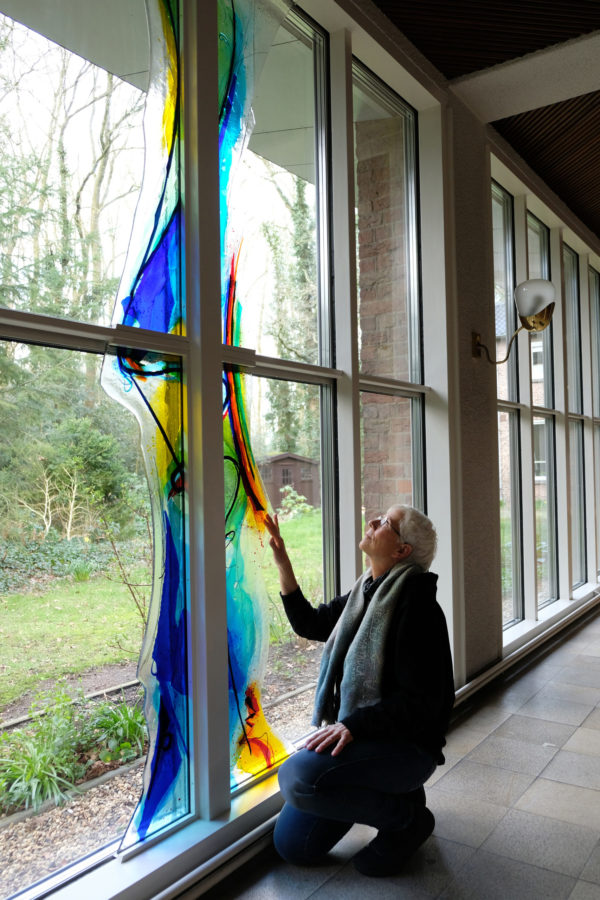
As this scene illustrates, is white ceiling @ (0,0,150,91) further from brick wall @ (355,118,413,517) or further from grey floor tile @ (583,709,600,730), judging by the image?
grey floor tile @ (583,709,600,730)

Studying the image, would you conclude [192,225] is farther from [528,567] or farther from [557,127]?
[528,567]

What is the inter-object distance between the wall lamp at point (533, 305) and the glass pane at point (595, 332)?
3.41m

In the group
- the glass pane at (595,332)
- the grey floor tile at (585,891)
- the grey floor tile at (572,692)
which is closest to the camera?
the grey floor tile at (585,891)

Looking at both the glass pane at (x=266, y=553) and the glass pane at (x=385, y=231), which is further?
the glass pane at (x=385, y=231)

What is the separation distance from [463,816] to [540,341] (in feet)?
14.1

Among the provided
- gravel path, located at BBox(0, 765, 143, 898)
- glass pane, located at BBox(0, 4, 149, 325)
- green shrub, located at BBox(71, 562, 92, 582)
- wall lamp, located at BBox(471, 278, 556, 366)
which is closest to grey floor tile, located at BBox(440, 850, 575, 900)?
gravel path, located at BBox(0, 765, 143, 898)

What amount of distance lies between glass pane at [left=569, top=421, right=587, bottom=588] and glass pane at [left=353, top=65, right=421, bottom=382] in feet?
11.4

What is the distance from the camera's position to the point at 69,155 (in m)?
1.97

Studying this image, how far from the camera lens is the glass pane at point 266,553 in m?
2.41

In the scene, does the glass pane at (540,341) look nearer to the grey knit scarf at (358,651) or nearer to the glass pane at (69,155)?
the grey knit scarf at (358,651)

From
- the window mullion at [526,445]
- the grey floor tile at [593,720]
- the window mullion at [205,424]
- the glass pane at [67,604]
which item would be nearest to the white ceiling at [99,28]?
the window mullion at [205,424]

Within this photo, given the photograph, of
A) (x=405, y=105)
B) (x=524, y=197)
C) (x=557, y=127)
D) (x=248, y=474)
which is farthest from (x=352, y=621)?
(x=524, y=197)

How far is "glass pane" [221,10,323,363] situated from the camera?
8.04 ft

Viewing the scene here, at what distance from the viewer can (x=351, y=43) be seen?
3150mm
